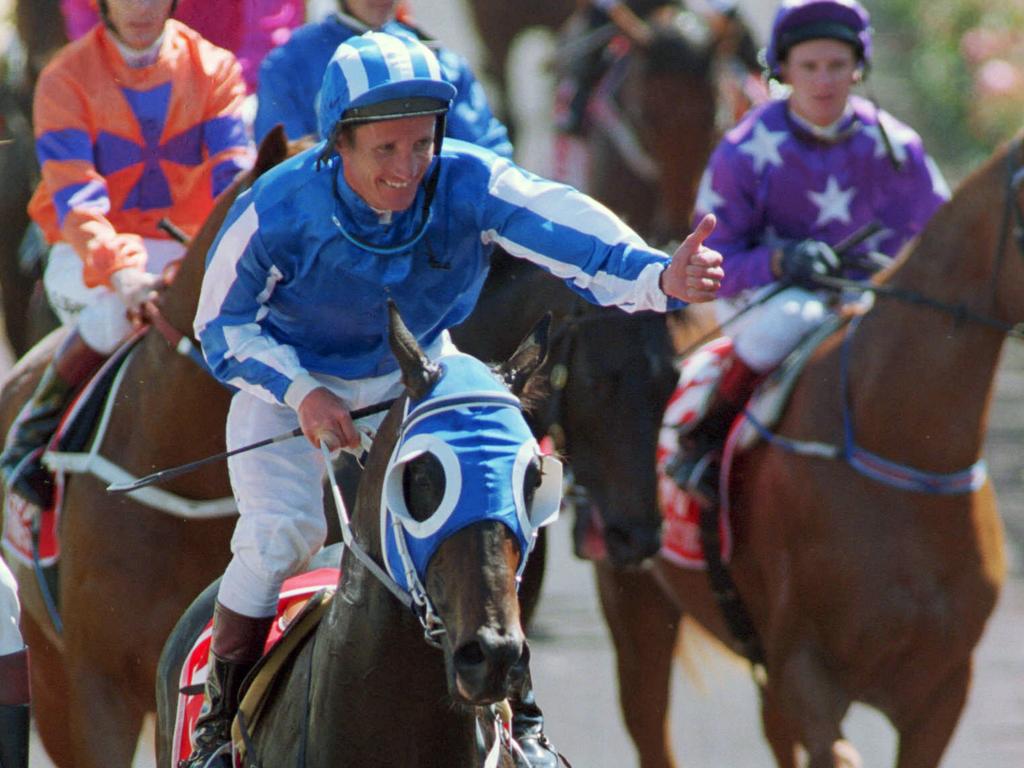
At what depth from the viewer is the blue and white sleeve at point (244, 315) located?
174 inches

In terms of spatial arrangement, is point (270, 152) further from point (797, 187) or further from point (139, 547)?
point (797, 187)

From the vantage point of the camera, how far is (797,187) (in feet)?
25.1

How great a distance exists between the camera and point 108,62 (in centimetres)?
666

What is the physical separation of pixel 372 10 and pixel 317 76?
0.28 metres

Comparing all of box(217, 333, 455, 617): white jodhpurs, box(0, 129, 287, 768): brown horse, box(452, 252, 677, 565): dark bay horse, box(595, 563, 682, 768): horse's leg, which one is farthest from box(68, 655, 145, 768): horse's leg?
box(595, 563, 682, 768): horse's leg

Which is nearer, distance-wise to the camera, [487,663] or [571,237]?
[487,663]

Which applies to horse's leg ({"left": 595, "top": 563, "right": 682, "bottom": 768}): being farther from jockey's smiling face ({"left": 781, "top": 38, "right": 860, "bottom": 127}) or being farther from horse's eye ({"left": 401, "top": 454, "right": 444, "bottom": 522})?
horse's eye ({"left": 401, "top": 454, "right": 444, "bottom": 522})

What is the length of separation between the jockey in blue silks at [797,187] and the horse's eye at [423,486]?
376 centimetres

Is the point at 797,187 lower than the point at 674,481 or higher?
higher

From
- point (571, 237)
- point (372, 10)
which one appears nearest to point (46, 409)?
point (372, 10)

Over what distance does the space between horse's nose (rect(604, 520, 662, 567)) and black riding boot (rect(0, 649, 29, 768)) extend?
9.70 feet

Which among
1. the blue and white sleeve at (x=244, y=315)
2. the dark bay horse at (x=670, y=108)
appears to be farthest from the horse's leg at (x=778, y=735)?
the dark bay horse at (x=670, y=108)

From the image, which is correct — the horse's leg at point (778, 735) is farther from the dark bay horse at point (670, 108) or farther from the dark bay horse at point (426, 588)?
the dark bay horse at point (670, 108)

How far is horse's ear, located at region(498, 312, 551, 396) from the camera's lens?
4.01 m
